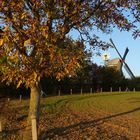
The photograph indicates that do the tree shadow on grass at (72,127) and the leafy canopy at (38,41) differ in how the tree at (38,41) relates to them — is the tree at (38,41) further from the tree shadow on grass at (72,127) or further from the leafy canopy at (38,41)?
the tree shadow on grass at (72,127)

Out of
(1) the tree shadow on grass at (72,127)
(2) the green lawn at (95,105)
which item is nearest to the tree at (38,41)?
(1) the tree shadow on grass at (72,127)

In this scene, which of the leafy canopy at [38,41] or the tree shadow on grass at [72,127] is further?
the tree shadow on grass at [72,127]

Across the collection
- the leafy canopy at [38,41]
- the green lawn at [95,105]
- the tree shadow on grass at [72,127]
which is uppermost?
the leafy canopy at [38,41]

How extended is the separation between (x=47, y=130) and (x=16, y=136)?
172cm

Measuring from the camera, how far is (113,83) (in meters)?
79.3

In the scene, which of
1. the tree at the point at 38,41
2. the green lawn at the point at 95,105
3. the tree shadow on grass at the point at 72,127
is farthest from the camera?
the green lawn at the point at 95,105

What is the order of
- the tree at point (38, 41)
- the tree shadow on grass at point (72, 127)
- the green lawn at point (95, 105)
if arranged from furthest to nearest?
1. the green lawn at point (95, 105)
2. the tree shadow on grass at point (72, 127)
3. the tree at point (38, 41)

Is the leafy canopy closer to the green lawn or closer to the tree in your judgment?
the tree

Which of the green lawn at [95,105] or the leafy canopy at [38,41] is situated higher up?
the leafy canopy at [38,41]

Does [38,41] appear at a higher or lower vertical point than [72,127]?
higher

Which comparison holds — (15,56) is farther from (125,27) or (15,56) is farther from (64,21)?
(125,27)

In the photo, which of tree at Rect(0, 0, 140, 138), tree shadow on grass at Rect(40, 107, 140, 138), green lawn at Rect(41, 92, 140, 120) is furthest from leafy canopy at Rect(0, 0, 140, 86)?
green lawn at Rect(41, 92, 140, 120)

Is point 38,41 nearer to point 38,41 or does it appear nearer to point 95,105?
point 38,41

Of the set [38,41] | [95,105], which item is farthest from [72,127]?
[95,105]
